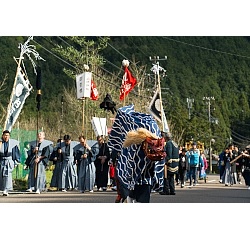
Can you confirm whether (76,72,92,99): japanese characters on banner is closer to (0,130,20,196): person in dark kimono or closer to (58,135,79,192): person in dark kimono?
(58,135,79,192): person in dark kimono

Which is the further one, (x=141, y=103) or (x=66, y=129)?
(x=66, y=129)

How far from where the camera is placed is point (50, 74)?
78000 millimetres

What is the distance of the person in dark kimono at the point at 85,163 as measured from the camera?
22.7m

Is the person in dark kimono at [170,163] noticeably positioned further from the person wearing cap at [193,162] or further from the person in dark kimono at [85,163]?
the person wearing cap at [193,162]

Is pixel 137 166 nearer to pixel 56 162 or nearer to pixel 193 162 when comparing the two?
pixel 56 162

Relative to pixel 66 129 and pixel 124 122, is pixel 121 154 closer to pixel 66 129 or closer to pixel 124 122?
pixel 124 122

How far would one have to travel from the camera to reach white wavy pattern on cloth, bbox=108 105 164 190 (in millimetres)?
13078

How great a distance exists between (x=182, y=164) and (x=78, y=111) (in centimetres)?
1797

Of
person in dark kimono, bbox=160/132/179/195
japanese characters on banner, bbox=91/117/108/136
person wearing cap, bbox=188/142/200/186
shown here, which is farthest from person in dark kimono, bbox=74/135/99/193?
person wearing cap, bbox=188/142/200/186

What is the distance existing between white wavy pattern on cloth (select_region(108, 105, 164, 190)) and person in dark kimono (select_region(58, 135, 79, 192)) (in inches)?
371

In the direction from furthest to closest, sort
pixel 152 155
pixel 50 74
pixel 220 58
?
1. pixel 220 58
2. pixel 50 74
3. pixel 152 155

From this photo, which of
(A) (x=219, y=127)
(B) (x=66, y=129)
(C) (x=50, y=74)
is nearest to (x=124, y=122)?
(B) (x=66, y=129)

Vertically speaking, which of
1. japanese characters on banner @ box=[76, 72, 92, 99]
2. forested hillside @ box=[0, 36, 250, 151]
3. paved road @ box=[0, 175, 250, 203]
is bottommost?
Result: paved road @ box=[0, 175, 250, 203]

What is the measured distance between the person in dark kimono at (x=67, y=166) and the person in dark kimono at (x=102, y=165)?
0.70 m
